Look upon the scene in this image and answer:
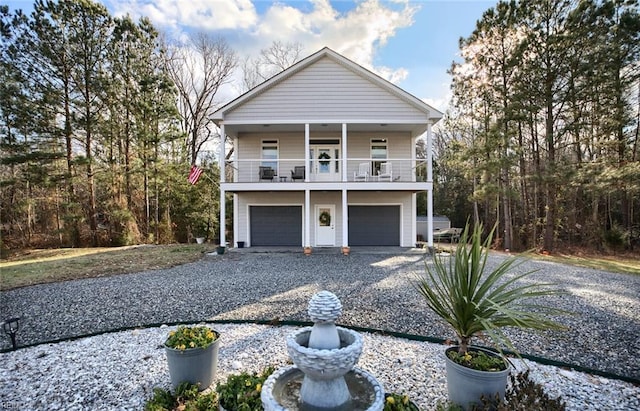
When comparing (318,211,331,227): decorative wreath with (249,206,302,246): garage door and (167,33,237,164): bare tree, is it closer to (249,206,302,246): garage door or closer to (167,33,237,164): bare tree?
(249,206,302,246): garage door

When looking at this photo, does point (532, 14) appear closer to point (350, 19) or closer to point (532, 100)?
point (532, 100)

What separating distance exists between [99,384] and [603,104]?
18767 mm

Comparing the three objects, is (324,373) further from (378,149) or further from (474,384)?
(378,149)

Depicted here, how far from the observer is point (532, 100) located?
1273 cm

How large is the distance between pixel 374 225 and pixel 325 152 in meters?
3.85

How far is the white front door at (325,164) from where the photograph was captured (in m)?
12.5

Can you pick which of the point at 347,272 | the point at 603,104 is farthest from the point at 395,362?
the point at 603,104

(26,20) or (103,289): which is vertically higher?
(26,20)

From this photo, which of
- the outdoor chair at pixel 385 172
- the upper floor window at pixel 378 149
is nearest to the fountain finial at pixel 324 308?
the outdoor chair at pixel 385 172

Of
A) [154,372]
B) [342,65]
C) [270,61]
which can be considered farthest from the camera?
[270,61]

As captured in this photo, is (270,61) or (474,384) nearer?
(474,384)

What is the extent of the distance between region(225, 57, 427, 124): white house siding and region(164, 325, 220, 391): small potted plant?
9.70m

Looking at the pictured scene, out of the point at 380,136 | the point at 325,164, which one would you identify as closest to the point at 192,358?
the point at 325,164

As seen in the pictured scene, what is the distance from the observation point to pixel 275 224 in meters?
12.6
